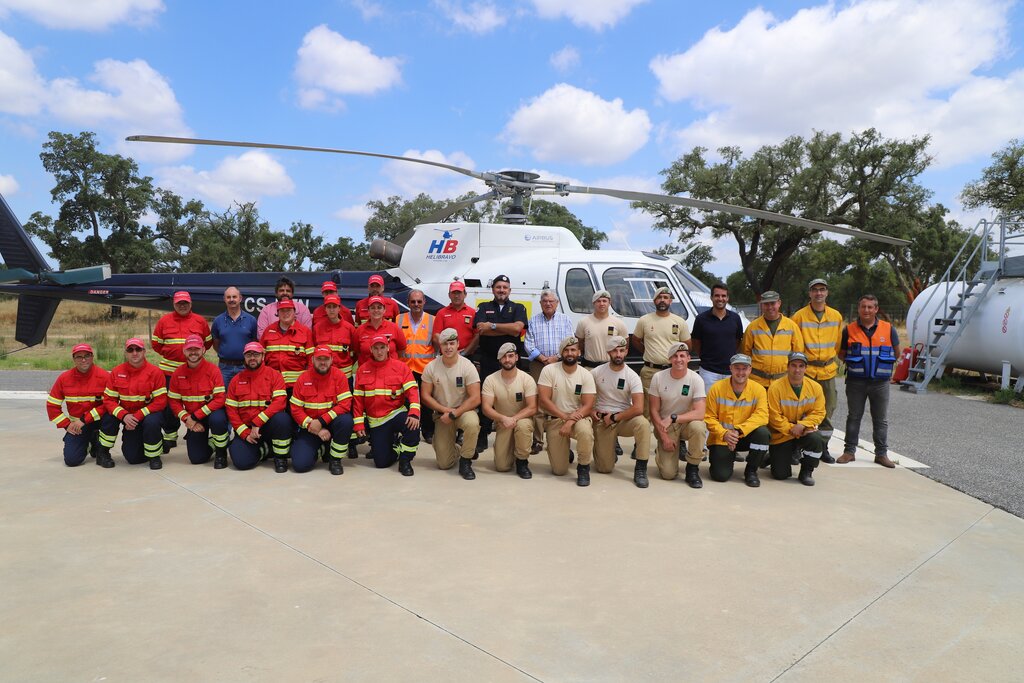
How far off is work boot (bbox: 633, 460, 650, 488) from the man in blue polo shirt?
3898mm

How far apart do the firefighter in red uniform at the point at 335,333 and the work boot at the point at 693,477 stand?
331 cm

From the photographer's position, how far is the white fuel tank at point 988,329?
11.2 metres

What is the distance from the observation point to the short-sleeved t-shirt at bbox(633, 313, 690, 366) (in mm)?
6125

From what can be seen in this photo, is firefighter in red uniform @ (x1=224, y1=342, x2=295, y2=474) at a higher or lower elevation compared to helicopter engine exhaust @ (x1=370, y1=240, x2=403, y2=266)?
lower

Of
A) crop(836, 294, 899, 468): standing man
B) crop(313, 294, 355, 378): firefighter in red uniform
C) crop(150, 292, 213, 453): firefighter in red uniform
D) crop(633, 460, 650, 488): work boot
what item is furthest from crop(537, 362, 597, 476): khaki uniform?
crop(150, 292, 213, 453): firefighter in red uniform

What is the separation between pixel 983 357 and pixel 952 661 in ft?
38.0

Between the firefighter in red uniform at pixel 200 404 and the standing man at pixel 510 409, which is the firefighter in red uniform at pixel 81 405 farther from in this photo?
the standing man at pixel 510 409

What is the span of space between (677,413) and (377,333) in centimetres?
290

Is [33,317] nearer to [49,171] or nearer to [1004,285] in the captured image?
[1004,285]

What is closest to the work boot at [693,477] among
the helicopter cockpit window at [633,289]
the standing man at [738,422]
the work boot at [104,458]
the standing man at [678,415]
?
the standing man at [678,415]

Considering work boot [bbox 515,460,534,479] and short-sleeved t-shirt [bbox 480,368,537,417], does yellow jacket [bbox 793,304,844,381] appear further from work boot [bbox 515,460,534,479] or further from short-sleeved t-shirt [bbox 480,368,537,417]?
work boot [bbox 515,460,534,479]

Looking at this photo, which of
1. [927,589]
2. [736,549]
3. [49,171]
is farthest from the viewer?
[49,171]

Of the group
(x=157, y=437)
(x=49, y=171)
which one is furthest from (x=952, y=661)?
(x=49, y=171)

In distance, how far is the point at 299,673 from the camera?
2541 millimetres
